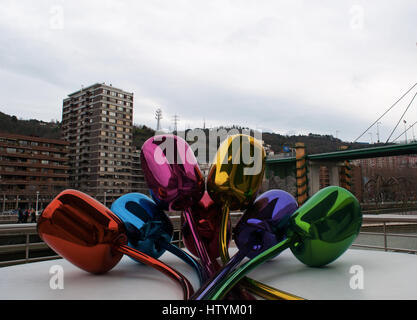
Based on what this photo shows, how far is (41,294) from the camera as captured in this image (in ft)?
6.69

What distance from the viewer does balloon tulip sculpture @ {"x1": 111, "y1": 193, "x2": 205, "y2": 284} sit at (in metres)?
2.71

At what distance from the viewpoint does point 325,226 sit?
245 centimetres

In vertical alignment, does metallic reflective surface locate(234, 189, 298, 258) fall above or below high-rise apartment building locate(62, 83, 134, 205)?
below

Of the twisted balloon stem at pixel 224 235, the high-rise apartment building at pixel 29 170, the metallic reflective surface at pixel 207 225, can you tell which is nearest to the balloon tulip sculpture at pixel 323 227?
→ the twisted balloon stem at pixel 224 235

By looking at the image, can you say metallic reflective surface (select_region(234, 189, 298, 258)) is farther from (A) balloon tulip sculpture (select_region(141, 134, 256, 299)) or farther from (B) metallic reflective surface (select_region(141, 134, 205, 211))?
(B) metallic reflective surface (select_region(141, 134, 205, 211))

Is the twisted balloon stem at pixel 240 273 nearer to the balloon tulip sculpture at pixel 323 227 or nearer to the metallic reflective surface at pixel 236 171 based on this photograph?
the balloon tulip sculpture at pixel 323 227

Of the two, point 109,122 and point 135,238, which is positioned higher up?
point 109,122

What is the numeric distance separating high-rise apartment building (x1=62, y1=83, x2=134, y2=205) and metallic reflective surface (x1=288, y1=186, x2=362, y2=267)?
49.6 meters

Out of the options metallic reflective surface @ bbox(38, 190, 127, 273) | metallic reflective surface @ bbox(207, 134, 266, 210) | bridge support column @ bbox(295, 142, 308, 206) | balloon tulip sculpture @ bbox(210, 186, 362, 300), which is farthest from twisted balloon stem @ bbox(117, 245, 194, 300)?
bridge support column @ bbox(295, 142, 308, 206)
